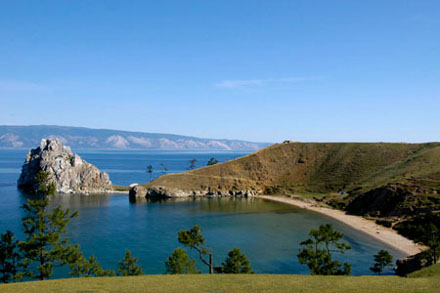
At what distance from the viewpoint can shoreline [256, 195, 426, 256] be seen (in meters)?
71.1

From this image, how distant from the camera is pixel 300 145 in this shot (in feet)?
614

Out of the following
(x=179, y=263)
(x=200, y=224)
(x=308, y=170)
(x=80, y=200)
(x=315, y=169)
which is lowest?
(x=200, y=224)

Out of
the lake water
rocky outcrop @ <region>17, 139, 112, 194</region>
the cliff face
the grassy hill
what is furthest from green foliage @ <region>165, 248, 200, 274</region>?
rocky outcrop @ <region>17, 139, 112, 194</region>

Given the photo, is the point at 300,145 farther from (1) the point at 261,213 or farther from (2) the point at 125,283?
(2) the point at 125,283

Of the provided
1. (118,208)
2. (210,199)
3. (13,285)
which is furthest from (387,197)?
(13,285)

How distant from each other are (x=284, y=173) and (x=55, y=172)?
102538mm

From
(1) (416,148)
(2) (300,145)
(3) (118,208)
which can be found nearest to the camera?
(3) (118,208)

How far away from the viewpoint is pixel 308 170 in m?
163

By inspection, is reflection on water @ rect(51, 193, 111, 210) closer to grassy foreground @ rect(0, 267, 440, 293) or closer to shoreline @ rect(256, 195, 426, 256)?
shoreline @ rect(256, 195, 426, 256)

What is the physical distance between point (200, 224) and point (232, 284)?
227 feet

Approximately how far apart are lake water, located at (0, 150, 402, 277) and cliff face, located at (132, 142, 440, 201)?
16.4m

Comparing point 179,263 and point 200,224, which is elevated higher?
point 179,263

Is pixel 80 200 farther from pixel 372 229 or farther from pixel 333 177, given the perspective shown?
pixel 333 177

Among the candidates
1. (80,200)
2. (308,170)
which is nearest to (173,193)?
(80,200)
